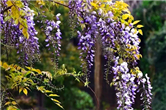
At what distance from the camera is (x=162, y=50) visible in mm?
4363

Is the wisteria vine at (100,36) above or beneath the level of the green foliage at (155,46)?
beneath

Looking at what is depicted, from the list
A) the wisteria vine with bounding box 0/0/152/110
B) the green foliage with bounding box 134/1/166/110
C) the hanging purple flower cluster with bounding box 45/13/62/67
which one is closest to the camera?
the wisteria vine with bounding box 0/0/152/110

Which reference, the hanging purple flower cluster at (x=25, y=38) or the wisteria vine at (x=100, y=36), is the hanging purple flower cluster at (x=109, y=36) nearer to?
the wisteria vine at (x=100, y=36)

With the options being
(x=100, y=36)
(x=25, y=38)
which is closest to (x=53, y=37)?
(x=25, y=38)

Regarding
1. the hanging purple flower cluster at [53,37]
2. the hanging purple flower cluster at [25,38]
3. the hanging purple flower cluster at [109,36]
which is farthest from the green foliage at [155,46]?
the hanging purple flower cluster at [25,38]

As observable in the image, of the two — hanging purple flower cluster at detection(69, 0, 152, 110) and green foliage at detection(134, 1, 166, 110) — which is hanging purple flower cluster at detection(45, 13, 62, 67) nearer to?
hanging purple flower cluster at detection(69, 0, 152, 110)

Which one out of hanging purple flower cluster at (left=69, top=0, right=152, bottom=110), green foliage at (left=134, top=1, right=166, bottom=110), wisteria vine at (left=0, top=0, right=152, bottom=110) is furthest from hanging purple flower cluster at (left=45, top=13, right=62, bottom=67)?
green foliage at (left=134, top=1, right=166, bottom=110)

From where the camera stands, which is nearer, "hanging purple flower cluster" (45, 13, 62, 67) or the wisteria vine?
the wisteria vine

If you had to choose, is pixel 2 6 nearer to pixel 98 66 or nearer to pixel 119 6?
pixel 119 6

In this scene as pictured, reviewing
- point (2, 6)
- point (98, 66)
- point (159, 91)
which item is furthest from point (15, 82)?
point (98, 66)

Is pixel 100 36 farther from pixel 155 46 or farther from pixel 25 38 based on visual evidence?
pixel 155 46

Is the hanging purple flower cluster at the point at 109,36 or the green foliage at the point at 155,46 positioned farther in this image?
the green foliage at the point at 155,46

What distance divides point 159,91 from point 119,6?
2.80 meters

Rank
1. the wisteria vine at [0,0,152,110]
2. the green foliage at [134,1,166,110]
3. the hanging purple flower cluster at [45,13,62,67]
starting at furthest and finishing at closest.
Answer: the green foliage at [134,1,166,110]
the hanging purple flower cluster at [45,13,62,67]
the wisteria vine at [0,0,152,110]
